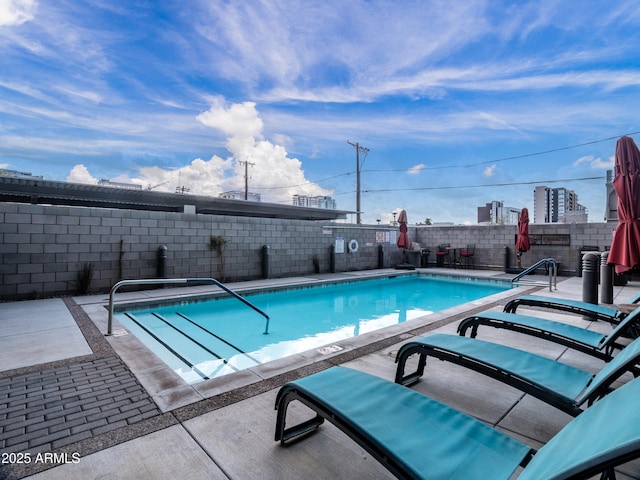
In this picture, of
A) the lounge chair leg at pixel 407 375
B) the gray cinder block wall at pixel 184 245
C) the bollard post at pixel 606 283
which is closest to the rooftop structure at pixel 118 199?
the gray cinder block wall at pixel 184 245

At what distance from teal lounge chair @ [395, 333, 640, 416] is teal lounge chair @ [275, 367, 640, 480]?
1.25 feet

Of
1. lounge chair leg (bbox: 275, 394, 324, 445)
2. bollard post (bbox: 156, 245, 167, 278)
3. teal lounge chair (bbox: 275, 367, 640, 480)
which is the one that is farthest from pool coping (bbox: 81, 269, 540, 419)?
bollard post (bbox: 156, 245, 167, 278)

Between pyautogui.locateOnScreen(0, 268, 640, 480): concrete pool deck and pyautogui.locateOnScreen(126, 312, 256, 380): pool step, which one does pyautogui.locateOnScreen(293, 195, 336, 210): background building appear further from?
pyautogui.locateOnScreen(0, 268, 640, 480): concrete pool deck

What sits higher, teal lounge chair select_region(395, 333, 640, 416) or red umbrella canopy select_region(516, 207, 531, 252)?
red umbrella canopy select_region(516, 207, 531, 252)

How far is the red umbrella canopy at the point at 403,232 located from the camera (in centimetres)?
1223

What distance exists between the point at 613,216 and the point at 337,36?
32.7 ft

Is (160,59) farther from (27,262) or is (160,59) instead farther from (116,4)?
(27,262)

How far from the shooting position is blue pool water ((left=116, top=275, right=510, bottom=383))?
4.04 meters

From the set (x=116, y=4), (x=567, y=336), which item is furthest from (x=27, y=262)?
(x=567, y=336)

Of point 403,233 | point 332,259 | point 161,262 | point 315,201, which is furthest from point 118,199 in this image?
point 315,201

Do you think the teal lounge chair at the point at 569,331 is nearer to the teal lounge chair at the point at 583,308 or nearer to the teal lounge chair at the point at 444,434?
the teal lounge chair at the point at 583,308

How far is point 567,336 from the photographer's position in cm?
277

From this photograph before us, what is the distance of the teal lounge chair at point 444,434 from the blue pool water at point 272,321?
1.99 meters

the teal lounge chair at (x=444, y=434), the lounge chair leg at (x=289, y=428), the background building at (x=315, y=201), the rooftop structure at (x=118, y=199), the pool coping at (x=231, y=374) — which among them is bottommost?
the pool coping at (x=231, y=374)
